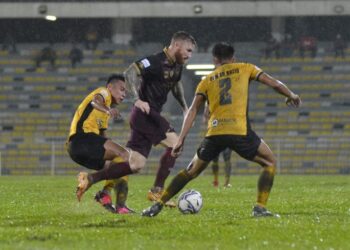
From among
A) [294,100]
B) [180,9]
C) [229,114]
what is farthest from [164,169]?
[180,9]

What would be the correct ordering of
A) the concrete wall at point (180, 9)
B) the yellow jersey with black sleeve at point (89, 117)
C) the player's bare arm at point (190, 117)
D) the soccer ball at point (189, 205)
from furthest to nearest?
the concrete wall at point (180, 9), the yellow jersey with black sleeve at point (89, 117), the soccer ball at point (189, 205), the player's bare arm at point (190, 117)

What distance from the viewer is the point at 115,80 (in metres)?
11.1

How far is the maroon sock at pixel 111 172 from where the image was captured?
403 inches

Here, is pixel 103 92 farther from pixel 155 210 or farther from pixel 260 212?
pixel 260 212

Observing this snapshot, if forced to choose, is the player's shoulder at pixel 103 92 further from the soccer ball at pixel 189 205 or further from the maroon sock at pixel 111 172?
the soccer ball at pixel 189 205

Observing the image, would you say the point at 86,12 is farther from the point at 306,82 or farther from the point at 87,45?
the point at 306,82

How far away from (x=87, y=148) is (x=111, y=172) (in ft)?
1.72

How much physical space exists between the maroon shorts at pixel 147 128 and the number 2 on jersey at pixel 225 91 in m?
2.07

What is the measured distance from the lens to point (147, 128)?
1151 centimetres

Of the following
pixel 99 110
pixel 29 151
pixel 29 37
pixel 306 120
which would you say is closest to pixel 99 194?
pixel 99 110

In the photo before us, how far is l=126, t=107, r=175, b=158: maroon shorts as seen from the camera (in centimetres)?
1142

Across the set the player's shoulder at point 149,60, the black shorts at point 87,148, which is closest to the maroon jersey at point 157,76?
the player's shoulder at point 149,60

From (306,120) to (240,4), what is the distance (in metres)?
6.16

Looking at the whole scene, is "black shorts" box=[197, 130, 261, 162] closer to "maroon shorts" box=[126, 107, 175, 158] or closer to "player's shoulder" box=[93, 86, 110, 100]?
"player's shoulder" box=[93, 86, 110, 100]
